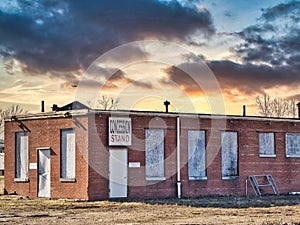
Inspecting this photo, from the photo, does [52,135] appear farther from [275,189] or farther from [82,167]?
[275,189]

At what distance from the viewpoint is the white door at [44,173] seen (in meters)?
30.9

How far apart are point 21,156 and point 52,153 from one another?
261 centimetres

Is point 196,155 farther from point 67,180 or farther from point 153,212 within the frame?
point 153,212

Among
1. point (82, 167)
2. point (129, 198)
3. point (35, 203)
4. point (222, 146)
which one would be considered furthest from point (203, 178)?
point (35, 203)

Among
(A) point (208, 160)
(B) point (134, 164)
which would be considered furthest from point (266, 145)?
(B) point (134, 164)

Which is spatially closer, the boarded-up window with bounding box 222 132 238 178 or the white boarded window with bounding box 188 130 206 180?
the white boarded window with bounding box 188 130 206 180

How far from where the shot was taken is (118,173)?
29484 mm

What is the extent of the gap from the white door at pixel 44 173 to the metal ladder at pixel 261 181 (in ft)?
34.0

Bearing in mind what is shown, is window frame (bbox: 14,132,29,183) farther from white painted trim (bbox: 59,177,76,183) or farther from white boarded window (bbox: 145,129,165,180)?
white boarded window (bbox: 145,129,165,180)

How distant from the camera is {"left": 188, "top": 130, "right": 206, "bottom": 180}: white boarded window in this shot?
31.9m

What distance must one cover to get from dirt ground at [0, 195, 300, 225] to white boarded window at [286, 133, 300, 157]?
273 inches

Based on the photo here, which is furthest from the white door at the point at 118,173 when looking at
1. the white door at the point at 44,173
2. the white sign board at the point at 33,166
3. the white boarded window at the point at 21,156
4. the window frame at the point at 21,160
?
the white boarded window at the point at 21,156

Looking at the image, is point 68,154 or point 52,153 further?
point 52,153

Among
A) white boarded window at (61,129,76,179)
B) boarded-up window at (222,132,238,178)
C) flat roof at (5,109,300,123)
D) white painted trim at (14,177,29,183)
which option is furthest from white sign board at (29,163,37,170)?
boarded-up window at (222,132,238,178)
